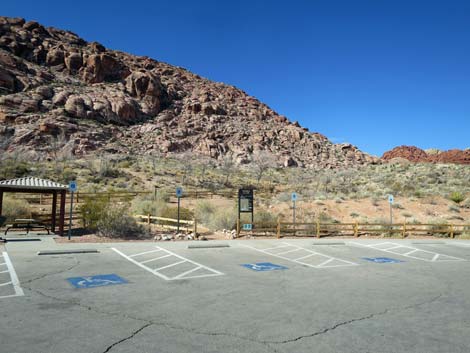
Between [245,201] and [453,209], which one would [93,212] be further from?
[453,209]

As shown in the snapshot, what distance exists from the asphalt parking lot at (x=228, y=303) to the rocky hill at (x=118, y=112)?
61.6 m

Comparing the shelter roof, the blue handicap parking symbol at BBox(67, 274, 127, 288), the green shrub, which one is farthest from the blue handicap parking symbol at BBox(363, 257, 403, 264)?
the shelter roof

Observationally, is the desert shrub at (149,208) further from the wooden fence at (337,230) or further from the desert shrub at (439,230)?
the desert shrub at (439,230)

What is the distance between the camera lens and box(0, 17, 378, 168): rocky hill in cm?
7344

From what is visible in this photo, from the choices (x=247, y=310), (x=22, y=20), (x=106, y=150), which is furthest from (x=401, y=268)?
(x=22, y=20)

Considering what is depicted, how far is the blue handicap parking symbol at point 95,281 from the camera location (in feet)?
26.3

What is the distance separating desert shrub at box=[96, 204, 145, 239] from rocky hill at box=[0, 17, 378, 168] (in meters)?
52.3

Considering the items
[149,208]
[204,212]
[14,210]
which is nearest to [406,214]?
[204,212]

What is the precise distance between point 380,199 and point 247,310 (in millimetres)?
30551

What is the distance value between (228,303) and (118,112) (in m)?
90.2

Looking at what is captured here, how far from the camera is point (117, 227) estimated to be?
1798 cm

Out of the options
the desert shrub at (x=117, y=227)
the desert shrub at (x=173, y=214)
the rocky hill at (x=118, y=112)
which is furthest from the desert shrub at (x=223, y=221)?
the rocky hill at (x=118, y=112)

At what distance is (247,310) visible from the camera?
249 inches

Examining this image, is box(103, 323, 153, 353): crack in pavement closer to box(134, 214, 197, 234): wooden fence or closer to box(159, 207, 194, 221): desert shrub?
box(134, 214, 197, 234): wooden fence
